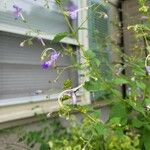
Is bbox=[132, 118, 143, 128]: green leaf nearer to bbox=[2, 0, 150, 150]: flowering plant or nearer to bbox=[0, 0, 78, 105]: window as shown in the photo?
bbox=[2, 0, 150, 150]: flowering plant

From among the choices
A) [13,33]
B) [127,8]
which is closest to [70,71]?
[13,33]

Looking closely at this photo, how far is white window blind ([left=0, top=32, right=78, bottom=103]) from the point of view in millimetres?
2477

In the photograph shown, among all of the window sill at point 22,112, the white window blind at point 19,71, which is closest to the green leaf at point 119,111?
the white window blind at point 19,71

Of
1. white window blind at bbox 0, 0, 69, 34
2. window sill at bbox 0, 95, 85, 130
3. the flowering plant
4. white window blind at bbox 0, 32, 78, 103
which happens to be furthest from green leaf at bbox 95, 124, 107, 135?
white window blind at bbox 0, 0, 69, 34

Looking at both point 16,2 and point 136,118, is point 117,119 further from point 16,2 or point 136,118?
point 16,2

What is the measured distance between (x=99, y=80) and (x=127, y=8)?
2.84 m

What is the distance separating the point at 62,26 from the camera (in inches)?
125

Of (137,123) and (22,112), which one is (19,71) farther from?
(137,123)

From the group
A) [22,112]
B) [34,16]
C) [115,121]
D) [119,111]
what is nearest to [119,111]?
[119,111]

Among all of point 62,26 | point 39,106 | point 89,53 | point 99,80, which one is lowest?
point 39,106

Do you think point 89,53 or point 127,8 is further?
point 127,8

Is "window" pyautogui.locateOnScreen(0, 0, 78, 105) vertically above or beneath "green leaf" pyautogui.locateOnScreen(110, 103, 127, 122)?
above

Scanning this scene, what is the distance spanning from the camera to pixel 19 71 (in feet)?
8.63

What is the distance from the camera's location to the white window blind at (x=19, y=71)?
2.48 meters
